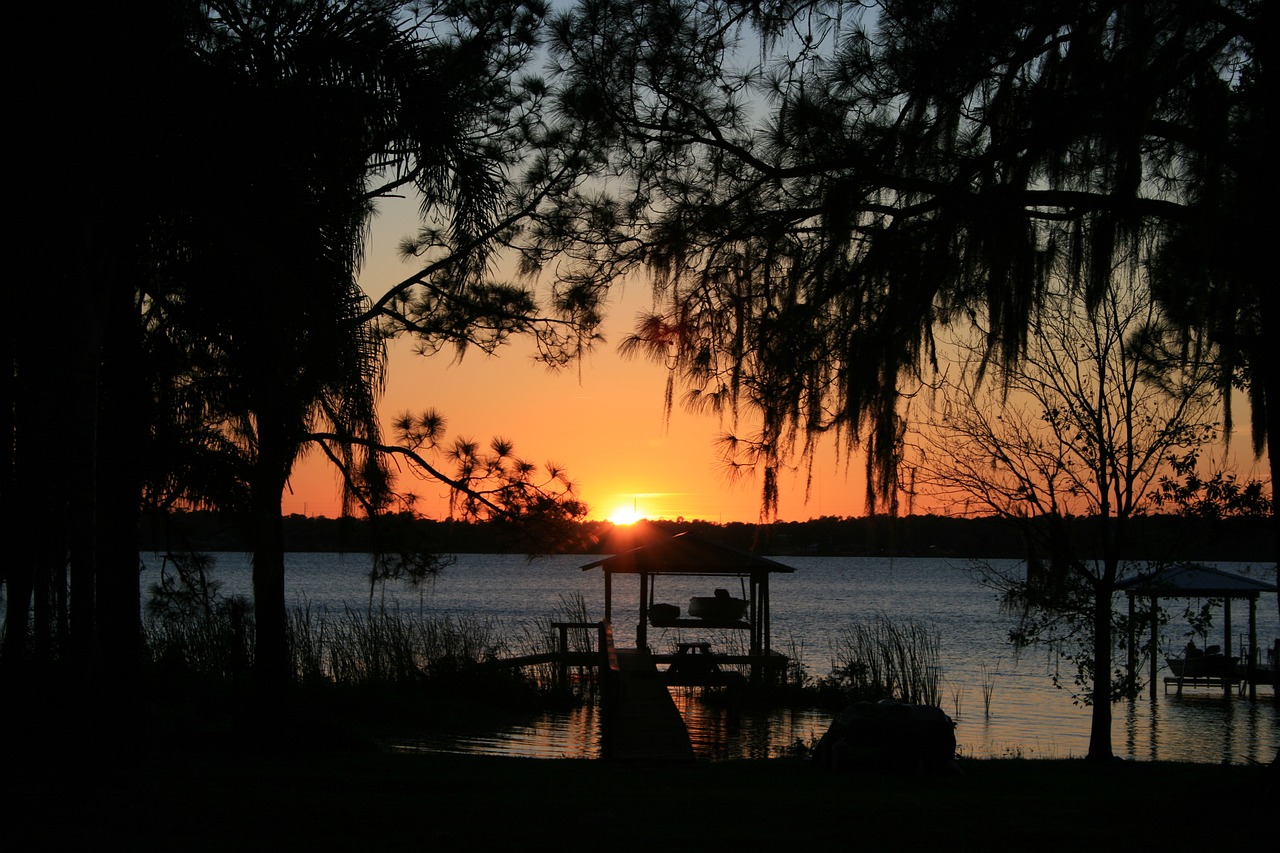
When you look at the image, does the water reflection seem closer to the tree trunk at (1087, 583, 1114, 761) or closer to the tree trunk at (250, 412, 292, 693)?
the tree trunk at (1087, 583, 1114, 761)

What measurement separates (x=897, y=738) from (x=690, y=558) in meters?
13.2

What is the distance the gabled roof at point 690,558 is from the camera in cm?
2288

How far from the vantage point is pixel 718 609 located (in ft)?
73.6

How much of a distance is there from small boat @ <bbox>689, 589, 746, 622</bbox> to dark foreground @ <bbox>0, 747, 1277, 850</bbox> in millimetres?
13648

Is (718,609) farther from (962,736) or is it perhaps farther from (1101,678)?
(1101,678)

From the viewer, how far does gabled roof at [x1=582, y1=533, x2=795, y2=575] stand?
→ 22.9 metres

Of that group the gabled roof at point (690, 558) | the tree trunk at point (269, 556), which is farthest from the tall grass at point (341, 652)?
the tree trunk at point (269, 556)

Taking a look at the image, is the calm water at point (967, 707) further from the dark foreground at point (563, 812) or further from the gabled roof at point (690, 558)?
the gabled roof at point (690, 558)

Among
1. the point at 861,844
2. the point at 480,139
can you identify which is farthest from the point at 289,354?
the point at 861,844

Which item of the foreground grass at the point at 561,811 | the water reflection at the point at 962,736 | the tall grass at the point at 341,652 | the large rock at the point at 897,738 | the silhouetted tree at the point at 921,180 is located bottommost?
the water reflection at the point at 962,736

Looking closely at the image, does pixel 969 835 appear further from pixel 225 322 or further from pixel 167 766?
pixel 225 322

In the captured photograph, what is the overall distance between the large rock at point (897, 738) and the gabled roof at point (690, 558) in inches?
485


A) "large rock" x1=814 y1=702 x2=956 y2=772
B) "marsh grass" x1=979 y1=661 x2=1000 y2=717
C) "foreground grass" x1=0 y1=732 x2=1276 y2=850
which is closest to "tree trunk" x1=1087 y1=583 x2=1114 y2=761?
"large rock" x1=814 y1=702 x2=956 y2=772

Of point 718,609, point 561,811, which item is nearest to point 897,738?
point 561,811
